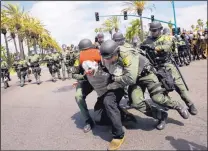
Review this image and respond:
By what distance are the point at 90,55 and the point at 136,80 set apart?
88cm

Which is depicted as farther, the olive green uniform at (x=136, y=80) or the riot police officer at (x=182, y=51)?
the riot police officer at (x=182, y=51)

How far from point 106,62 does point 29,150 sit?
1.89m

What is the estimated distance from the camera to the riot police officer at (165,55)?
20.0ft

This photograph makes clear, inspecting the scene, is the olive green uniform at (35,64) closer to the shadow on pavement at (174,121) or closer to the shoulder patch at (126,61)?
the shadow on pavement at (174,121)

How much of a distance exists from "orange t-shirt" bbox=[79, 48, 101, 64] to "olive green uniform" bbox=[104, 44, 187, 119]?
16.2 inches

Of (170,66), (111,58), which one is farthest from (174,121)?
(111,58)

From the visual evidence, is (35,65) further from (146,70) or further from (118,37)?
(146,70)

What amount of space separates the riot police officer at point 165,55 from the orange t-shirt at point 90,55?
1223 mm

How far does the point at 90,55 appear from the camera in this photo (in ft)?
18.3

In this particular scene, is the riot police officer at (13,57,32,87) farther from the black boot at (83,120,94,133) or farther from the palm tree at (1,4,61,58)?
the palm tree at (1,4,61,58)

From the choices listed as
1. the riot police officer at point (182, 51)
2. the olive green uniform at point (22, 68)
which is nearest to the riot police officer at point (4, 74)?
the olive green uniform at point (22, 68)

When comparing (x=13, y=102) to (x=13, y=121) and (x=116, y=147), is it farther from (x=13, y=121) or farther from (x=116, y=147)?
(x=116, y=147)

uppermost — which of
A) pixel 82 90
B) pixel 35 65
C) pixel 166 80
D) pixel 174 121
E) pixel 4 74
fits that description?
pixel 166 80

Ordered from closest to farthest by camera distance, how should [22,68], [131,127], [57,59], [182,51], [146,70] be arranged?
[146,70], [131,127], [182,51], [22,68], [57,59]
